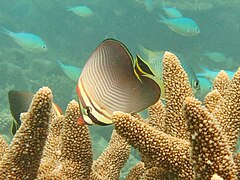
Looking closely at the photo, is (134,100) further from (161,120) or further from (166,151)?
(161,120)

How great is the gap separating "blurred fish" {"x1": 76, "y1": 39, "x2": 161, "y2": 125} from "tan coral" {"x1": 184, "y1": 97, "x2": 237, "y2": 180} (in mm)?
188

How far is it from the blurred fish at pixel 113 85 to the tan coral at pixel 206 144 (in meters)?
0.19

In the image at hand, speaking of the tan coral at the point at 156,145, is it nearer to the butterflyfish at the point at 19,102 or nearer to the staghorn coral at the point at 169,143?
the staghorn coral at the point at 169,143

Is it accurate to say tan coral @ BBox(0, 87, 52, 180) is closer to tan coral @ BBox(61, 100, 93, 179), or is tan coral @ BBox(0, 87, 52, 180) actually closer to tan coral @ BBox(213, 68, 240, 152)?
tan coral @ BBox(61, 100, 93, 179)

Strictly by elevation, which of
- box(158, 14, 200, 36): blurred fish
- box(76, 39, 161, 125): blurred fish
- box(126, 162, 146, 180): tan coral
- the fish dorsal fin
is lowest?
box(158, 14, 200, 36): blurred fish

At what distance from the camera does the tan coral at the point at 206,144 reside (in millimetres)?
1463

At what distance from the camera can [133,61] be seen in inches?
61.9

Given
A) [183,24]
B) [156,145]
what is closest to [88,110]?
[156,145]

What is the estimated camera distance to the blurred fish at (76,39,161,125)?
5.10 feet

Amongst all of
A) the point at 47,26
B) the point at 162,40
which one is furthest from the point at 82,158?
the point at 47,26

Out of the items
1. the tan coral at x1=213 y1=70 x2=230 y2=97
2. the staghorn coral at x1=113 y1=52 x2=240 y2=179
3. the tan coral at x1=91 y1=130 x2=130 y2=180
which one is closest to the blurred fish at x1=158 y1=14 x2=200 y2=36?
the tan coral at x1=213 y1=70 x2=230 y2=97

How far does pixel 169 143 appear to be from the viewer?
5.89 feet

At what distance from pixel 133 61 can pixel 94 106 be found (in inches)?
11.1

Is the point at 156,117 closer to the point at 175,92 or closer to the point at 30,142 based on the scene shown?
the point at 175,92
